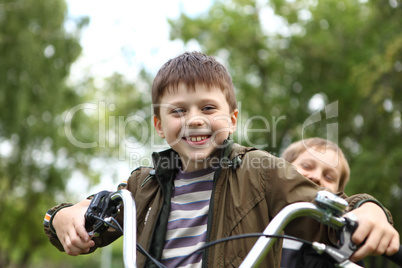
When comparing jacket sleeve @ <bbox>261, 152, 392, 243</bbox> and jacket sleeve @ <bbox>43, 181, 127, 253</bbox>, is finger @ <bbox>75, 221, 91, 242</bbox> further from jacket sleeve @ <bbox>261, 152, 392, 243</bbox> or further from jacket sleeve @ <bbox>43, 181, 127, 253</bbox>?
jacket sleeve @ <bbox>261, 152, 392, 243</bbox>

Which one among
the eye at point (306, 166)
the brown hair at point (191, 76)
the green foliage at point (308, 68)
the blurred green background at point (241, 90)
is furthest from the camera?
the blurred green background at point (241, 90)

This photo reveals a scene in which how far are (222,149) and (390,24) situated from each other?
8.88m

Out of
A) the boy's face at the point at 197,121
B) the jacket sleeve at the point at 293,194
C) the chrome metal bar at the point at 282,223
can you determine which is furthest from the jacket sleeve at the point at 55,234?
the chrome metal bar at the point at 282,223

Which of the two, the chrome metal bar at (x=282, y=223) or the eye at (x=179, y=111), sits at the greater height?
the eye at (x=179, y=111)

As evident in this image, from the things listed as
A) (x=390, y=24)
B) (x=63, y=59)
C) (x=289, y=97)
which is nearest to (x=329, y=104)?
(x=289, y=97)

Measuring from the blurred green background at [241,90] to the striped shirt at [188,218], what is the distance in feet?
24.0

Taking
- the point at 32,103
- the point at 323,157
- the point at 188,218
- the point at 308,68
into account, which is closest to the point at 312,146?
the point at 323,157

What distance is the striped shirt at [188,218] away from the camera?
6.25 ft

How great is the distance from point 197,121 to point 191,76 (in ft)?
0.83

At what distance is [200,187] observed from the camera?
2113 millimetres

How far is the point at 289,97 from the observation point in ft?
45.4

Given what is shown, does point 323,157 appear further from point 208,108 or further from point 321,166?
point 208,108

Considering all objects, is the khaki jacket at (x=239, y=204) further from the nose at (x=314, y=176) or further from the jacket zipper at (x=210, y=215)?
the nose at (x=314, y=176)

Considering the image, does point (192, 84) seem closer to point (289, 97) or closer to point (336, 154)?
point (336, 154)
